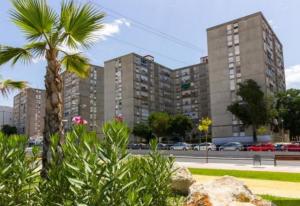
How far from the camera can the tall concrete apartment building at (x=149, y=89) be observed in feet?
326

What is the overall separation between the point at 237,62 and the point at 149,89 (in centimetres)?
3396

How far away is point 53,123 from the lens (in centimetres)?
732

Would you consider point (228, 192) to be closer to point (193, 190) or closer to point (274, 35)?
point (193, 190)

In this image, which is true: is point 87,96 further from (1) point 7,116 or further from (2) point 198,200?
(2) point 198,200

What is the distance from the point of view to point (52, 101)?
7.51 meters

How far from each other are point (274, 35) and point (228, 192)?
8400 cm

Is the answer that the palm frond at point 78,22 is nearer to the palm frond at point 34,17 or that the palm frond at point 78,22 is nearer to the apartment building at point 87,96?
the palm frond at point 34,17

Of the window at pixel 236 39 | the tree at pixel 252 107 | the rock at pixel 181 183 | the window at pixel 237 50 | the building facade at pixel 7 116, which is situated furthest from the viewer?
the building facade at pixel 7 116

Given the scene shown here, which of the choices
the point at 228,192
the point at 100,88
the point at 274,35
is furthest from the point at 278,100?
the point at 228,192

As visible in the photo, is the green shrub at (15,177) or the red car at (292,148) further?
the red car at (292,148)

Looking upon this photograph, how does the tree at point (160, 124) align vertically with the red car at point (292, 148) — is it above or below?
above

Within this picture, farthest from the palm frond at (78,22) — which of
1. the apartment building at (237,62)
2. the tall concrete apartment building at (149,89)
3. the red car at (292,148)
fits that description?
the tall concrete apartment building at (149,89)

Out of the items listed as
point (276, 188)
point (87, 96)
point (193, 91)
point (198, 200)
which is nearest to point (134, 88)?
point (193, 91)

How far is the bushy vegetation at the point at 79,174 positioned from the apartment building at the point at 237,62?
228 ft
